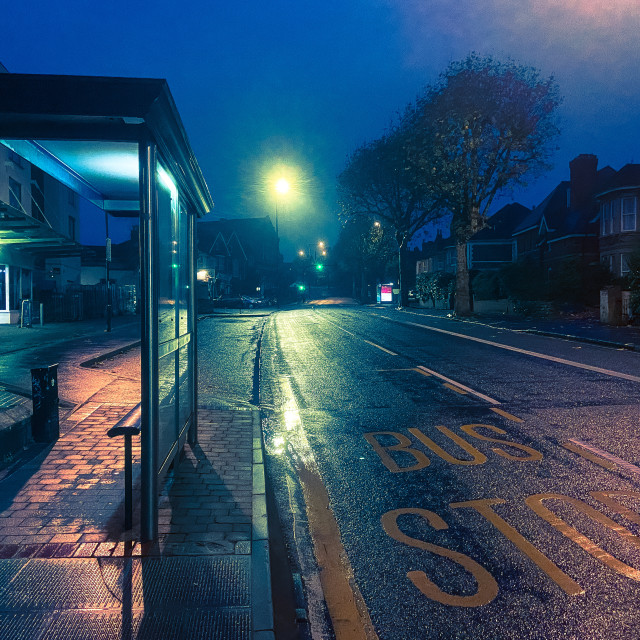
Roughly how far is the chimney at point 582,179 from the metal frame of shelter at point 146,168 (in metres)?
42.6

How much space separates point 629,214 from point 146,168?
35.1m

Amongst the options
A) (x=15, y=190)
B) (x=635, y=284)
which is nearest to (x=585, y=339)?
(x=635, y=284)

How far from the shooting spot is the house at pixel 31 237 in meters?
19.1

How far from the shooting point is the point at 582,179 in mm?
42344

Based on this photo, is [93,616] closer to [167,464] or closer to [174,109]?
[167,464]

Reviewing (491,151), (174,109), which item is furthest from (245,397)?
(491,151)

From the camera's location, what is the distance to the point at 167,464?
462 cm

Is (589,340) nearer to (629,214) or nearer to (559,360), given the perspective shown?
(559,360)

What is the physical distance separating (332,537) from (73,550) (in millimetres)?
1761

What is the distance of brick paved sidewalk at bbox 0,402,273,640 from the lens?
2.95 metres

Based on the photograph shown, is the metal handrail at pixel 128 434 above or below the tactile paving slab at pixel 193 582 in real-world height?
above

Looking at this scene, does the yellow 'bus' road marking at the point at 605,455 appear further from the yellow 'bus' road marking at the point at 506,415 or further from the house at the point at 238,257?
the house at the point at 238,257

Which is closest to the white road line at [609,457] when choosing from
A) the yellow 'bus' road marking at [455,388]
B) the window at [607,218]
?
the yellow 'bus' road marking at [455,388]

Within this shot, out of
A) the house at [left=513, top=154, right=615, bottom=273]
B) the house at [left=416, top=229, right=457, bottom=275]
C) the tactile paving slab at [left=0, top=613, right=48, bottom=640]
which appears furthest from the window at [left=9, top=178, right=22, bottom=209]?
the house at [left=416, top=229, right=457, bottom=275]
